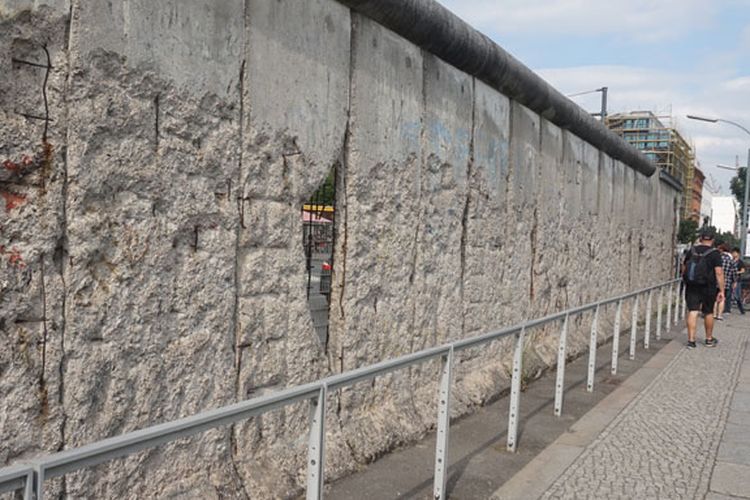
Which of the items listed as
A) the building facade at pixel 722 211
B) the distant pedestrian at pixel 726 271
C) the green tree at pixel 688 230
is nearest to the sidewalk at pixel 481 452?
the distant pedestrian at pixel 726 271

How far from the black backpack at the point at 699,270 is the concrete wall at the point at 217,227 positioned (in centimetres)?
537

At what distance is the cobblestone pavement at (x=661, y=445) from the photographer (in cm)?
430

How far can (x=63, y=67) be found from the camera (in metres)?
2.68

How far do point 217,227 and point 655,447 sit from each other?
138 inches

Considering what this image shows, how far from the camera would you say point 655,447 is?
514 centimetres

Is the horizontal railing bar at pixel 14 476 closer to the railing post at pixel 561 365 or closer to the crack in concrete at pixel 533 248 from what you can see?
the railing post at pixel 561 365

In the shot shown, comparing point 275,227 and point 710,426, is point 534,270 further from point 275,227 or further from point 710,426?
point 275,227

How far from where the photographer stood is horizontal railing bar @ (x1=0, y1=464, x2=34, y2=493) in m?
1.59

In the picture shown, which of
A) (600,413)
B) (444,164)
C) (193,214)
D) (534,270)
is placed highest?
(444,164)

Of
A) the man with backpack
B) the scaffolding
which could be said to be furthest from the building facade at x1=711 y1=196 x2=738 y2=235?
the man with backpack

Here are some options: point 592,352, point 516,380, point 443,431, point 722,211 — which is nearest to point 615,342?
point 592,352

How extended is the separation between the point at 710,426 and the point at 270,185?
13.6 ft

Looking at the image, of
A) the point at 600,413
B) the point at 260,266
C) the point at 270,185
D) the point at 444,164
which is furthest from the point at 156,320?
the point at 600,413

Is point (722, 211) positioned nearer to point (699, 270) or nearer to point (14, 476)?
point (699, 270)
